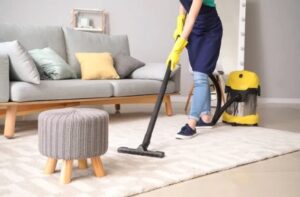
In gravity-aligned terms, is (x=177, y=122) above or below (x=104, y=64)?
below

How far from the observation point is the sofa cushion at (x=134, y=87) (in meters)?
3.10

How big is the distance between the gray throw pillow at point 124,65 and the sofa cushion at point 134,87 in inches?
10.9

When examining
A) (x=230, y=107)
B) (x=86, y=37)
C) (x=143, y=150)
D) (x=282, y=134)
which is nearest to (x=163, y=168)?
(x=143, y=150)

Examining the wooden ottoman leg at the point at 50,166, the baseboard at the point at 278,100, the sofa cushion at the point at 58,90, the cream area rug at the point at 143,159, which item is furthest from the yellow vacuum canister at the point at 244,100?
the baseboard at the point at 278,100

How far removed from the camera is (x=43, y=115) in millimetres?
1632

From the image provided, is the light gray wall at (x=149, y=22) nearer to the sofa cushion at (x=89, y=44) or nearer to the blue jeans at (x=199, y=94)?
the sofa cushion at (x=89, y=44)

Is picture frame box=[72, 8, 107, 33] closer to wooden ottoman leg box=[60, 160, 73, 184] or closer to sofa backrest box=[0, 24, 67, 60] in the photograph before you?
sofa backrest box=[0, 24, 67, 60]

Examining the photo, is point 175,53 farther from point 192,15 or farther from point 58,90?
point 58,90

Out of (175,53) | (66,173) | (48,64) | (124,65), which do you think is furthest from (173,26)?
(66,173)

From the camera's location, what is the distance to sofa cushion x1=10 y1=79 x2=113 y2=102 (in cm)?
248

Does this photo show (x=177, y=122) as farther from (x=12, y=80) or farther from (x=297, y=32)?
(x=297, y=32)

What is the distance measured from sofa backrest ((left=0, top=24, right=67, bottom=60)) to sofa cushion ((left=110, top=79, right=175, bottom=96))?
67cm

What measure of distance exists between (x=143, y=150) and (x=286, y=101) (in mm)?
3764

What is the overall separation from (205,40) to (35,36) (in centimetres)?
152
